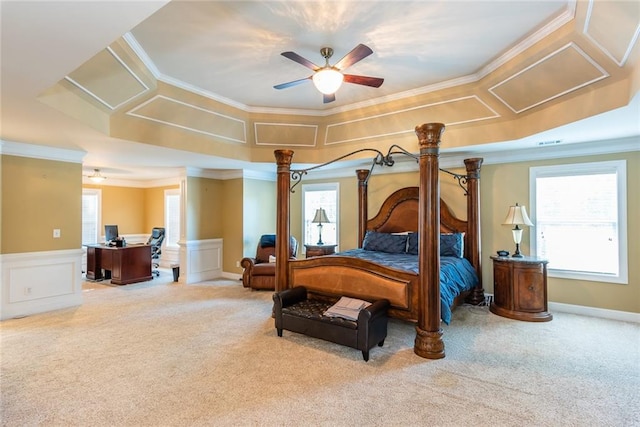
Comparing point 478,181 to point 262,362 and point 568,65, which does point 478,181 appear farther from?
point 262,362

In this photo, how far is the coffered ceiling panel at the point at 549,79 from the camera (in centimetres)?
288

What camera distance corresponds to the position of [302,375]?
2732 millimetres

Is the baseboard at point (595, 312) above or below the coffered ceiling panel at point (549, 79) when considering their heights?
below

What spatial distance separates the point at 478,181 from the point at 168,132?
15.9 feet

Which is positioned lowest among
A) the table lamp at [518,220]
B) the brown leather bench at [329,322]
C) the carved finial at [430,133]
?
the brown leather bench at [329,322]

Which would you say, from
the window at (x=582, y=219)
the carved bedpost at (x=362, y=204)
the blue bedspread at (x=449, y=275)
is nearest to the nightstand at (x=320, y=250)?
the carved bedpost at (x=362, y=204)

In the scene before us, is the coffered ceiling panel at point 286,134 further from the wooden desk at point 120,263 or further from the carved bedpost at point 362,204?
the wooden desk at point 120,263

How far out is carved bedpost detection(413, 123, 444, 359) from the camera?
3072 mm

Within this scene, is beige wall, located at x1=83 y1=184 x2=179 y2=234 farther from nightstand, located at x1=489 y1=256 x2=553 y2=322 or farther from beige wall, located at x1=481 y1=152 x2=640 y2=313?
nightstand, located at x1=489 y1=256 x2=553 y2=322

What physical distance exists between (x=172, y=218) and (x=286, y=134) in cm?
485

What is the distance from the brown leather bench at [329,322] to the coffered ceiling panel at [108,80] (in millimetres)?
2928

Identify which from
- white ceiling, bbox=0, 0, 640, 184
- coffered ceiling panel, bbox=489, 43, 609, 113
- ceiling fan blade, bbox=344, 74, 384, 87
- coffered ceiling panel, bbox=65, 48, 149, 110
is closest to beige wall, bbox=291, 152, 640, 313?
white ceiling, bbox=0, 0, 640, 184

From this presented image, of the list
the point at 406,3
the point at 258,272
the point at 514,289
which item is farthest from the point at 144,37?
the point at 514,289

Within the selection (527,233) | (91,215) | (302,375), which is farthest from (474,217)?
(91,215)
